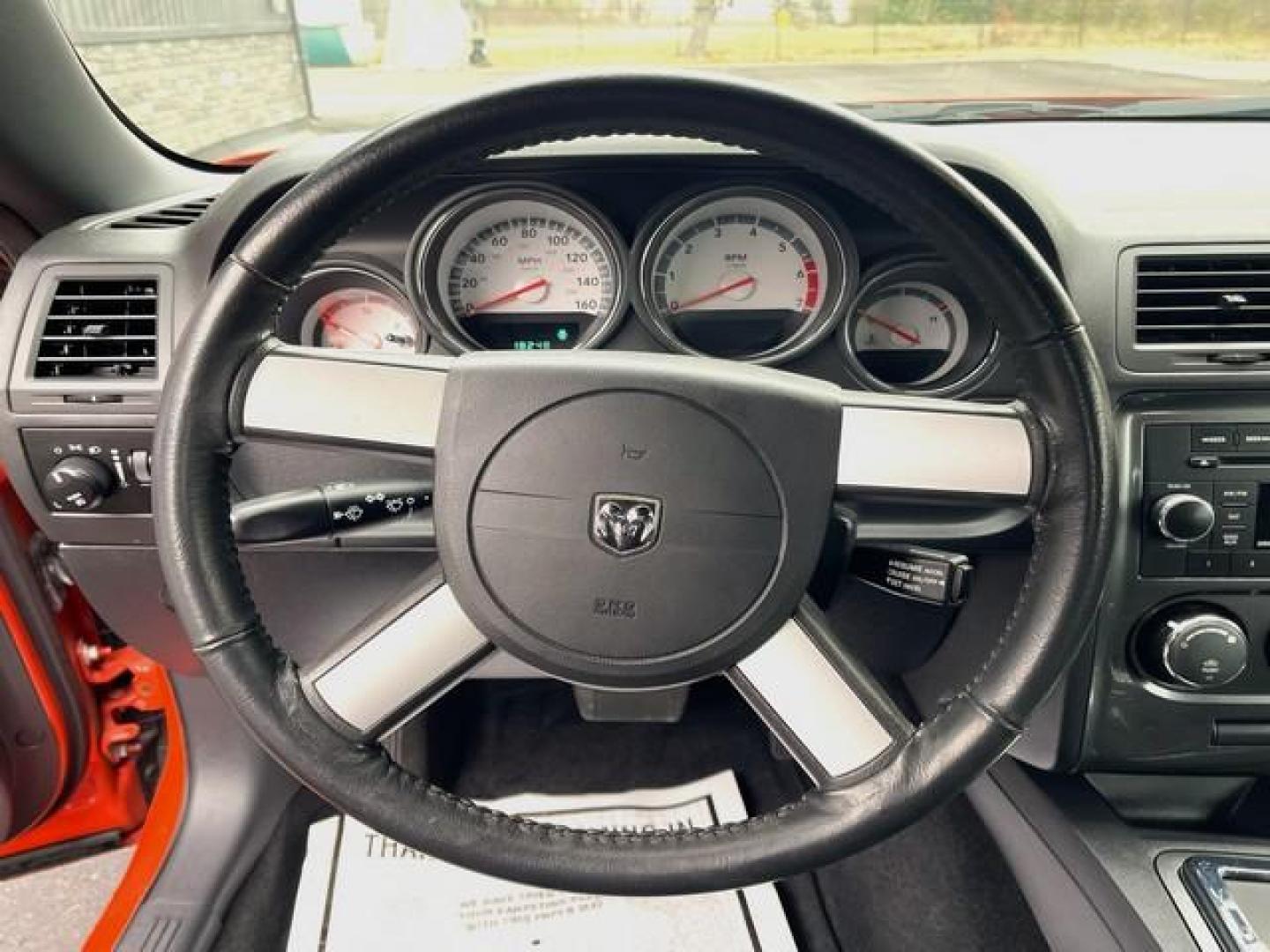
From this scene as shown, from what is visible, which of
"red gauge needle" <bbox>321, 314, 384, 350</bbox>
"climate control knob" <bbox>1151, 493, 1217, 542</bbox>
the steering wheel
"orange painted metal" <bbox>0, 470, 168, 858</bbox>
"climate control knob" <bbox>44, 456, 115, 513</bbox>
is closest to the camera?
the steering wheel

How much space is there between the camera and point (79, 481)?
3.92 ft

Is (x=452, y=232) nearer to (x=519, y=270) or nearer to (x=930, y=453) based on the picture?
(x=519, y=270)

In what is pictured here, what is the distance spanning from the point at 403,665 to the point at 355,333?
57 centimetres

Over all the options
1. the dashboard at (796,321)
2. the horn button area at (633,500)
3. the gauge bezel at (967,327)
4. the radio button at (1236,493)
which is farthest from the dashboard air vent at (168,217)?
the radio button at (1236,493)

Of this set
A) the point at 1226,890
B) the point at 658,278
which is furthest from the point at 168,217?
the point at 1226,890

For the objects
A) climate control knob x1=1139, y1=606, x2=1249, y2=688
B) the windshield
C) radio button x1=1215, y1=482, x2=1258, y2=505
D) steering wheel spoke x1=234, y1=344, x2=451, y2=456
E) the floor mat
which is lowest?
the floor mat

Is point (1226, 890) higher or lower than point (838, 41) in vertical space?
lower

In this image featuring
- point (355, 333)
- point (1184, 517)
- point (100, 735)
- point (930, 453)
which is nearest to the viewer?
point (930, 453)

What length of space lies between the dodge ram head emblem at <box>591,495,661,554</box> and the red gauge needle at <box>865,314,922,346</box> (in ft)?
1.81

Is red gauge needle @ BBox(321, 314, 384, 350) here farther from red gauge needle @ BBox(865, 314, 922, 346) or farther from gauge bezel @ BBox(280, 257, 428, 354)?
red gauge needle @ BBox(865, 314, 922, 346)

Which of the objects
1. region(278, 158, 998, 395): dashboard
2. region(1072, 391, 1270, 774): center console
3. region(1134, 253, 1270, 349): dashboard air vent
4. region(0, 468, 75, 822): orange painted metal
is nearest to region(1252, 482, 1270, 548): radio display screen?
region(1072, 391, 1270, 774): center console

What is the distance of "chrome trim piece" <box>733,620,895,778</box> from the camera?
85 cm

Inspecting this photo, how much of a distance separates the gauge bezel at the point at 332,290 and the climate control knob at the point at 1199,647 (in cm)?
88

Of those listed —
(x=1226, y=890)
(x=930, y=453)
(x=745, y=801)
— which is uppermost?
(x=930, y=453)
